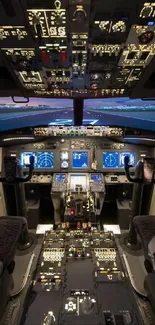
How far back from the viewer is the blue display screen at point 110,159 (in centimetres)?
372

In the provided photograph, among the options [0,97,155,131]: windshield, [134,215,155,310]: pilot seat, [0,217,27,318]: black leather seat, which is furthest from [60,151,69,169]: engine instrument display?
[134,215,155,310]: pilot seat

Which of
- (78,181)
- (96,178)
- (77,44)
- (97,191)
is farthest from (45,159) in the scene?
(77,44)

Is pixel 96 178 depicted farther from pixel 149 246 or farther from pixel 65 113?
pixel 149 246

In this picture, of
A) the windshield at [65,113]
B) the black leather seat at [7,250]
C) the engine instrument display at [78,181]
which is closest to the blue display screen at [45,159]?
the engine instrument display at [78,181]

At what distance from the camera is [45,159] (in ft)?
12.3

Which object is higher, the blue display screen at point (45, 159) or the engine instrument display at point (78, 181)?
the blue display screen at point (45, 159)

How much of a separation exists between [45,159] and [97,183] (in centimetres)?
99

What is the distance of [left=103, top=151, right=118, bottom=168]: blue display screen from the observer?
3725mm

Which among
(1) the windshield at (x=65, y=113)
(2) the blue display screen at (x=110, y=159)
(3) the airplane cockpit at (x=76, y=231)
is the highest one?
(1) the windshield at (x=65, y=113)

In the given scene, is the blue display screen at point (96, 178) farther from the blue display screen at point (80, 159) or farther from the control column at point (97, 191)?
the blue display screen at point (80, 159)

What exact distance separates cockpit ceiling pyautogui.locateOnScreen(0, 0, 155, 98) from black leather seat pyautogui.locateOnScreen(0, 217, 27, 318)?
4.80 feet

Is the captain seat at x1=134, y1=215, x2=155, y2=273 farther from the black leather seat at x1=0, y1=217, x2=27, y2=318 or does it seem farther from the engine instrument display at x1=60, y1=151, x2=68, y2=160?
the engine instrument display at x1=60, y1=151, x2=68, y2=160

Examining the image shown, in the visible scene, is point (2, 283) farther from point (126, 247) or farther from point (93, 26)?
point (93, 26)

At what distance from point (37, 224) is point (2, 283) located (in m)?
1.82
